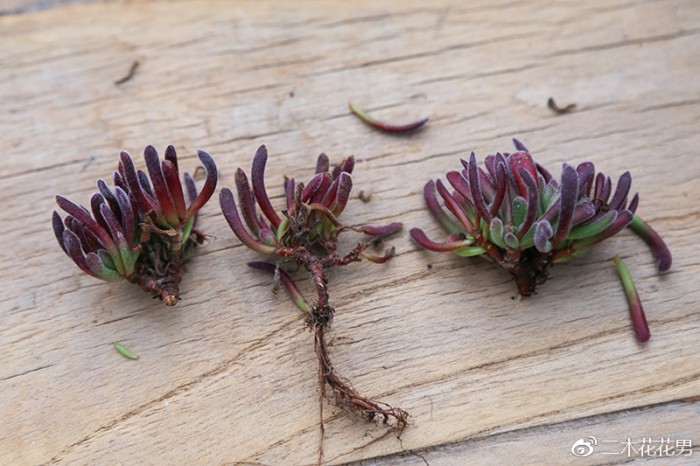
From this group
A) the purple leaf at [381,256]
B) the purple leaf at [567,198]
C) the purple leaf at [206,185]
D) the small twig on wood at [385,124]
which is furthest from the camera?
the small twig on wood at [385,124]

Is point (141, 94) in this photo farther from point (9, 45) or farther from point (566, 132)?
point (566, 132)

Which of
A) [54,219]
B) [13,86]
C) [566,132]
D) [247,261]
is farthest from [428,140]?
[13,86]

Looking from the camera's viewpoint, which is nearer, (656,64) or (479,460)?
(479,460)

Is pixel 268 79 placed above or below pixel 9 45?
below

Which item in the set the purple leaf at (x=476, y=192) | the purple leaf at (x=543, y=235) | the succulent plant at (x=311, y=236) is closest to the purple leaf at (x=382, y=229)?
the succulent plant at (x=311, y=236)

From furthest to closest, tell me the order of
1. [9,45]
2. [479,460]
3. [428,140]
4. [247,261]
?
[9,45] → [428,140] → [247,261] → [479,460]

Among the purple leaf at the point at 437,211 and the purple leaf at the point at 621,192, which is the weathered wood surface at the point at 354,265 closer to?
the purple leaf at the point at 437,211

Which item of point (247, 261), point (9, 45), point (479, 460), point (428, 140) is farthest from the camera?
point (9, 45)
